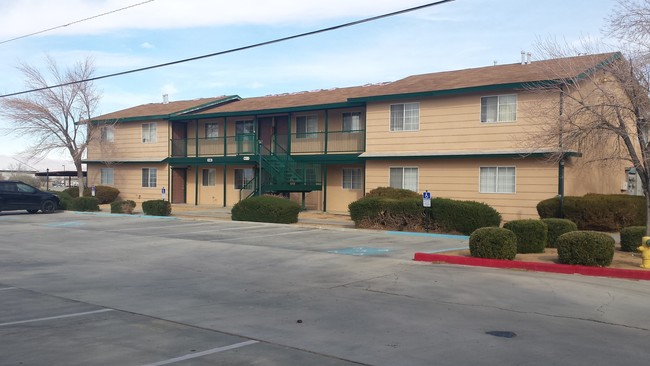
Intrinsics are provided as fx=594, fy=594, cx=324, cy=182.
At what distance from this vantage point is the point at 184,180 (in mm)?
39562

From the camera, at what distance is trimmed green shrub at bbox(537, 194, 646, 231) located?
2055 centimetres

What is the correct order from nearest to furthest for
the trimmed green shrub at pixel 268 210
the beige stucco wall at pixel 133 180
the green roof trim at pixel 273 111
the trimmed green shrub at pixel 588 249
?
the trimmed green shrub at pixel 588 249, the trimmed green shrub at pixel 268 210, the green roof trim at pixel 273 111, the beige stucco wall at pixel 133 180

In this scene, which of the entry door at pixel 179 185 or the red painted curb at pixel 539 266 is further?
the entry door at pixel 179 185

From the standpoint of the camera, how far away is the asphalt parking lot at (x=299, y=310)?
654cm

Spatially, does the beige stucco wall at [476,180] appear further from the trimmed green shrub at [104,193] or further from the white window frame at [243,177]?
the trimmed green shrub at [104,193]

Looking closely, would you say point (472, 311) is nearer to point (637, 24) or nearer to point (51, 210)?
point (637, 24)

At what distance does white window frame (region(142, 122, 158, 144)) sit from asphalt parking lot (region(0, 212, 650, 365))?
23330mm

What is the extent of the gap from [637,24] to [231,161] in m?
23.8

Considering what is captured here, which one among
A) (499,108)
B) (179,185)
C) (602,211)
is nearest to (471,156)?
(499,108)

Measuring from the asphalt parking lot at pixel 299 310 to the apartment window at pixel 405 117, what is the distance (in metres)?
11.1

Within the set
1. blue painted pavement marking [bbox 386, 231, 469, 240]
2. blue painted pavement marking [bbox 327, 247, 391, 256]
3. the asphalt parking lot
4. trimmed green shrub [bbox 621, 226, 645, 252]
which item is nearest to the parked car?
the asphalt parking lot

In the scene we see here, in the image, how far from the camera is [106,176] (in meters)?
41.8

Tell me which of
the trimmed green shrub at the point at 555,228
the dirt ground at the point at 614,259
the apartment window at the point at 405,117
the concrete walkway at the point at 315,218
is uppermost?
the apartment window at the point at 405,117

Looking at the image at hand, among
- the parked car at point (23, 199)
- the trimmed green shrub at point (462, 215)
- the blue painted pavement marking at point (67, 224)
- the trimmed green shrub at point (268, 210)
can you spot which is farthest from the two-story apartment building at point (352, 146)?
the blue painted pavement marking at point (67, 224)
